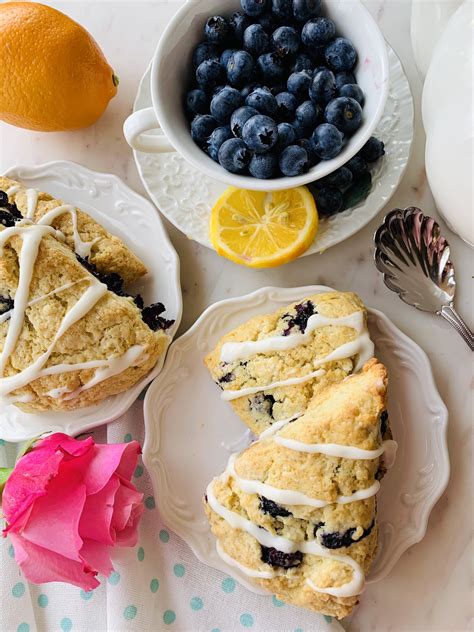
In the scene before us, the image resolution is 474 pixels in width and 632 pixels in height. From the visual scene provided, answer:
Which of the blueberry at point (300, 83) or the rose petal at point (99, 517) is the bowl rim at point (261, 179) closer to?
the blueberry at point (300, 83)

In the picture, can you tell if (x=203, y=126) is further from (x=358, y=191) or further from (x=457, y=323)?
(x=457, y=323)

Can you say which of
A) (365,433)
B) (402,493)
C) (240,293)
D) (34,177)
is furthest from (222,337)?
(34,177)

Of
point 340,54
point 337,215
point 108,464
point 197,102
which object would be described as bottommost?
point 108,464

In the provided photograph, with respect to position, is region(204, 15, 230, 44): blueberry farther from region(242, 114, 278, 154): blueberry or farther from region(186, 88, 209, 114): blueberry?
region(242, 114, 278, 154): blueberry

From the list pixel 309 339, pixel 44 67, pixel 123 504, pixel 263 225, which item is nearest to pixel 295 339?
pixel 309 339

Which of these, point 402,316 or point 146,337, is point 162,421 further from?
point 402,316
